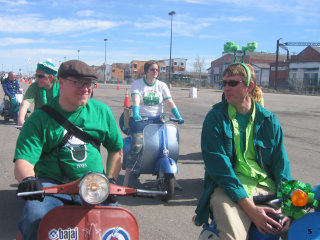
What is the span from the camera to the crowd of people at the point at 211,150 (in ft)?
7.45

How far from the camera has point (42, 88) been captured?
15.2 feet

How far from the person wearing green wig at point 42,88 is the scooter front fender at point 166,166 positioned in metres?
1.75

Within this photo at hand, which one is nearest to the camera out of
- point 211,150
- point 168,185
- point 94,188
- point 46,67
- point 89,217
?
point 94,188

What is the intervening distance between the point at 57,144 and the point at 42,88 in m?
2.47

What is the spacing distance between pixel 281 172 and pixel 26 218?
1.79 meters

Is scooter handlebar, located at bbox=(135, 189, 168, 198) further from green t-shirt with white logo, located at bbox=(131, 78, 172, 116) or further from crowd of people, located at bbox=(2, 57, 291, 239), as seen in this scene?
green t-shirt with white logo, located at bbox=(131, 78, 172, 116)

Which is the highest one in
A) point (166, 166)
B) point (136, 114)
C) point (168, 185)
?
point (136, 114)

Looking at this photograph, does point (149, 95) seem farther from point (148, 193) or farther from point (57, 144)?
point (148, 193)

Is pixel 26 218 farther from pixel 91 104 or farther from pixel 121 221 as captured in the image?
pixel 91 104

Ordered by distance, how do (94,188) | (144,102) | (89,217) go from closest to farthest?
(94,188), (89,217), (144,102)

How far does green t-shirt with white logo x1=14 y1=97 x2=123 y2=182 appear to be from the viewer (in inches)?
91.4

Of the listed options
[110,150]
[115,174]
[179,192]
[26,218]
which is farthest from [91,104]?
[179,192]

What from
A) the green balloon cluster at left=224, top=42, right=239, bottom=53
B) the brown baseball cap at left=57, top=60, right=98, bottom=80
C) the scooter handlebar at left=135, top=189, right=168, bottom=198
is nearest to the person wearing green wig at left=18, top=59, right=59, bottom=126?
the brown baseball cap at left=57, top=60, right=98, bottom=80

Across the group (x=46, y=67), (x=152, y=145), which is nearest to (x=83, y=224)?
(x=46, y=67)
